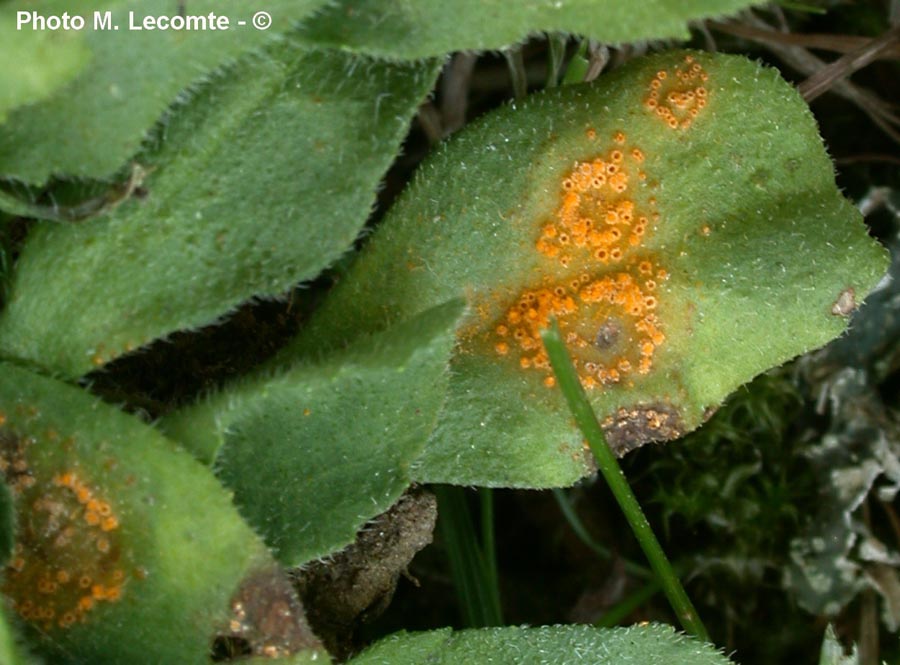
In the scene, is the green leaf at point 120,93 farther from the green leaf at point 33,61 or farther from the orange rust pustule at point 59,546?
the orange rust pustule at point 59,546

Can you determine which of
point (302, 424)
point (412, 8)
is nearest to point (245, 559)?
point (302, 424)

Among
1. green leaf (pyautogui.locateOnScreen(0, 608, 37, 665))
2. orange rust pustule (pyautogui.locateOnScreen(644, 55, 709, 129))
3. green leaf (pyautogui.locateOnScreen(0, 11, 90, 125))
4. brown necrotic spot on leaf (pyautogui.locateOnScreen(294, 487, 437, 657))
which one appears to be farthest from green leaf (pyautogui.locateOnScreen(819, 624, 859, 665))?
green leaf (pyautogui.locateOnScreen(0, 11, 90, 125))

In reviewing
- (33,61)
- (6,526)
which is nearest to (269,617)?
(6,526)

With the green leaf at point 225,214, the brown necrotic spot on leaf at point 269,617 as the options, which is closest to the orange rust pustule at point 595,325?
the green leaf at point 225,214

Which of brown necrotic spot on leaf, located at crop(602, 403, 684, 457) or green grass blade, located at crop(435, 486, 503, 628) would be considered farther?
green grass blade, located at crop(435, 486, 503, 628)

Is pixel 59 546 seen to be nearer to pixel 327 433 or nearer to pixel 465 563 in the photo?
pixel 327 433

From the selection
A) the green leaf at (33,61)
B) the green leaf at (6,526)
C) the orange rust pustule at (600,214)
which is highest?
the green leaf at (33,61)

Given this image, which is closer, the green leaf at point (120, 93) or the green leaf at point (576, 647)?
the green leaf at point (120, 93)

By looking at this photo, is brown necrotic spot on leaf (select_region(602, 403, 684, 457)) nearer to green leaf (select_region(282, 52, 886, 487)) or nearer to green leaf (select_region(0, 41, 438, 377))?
green leaf (select_region(282, 52, 886, 487))

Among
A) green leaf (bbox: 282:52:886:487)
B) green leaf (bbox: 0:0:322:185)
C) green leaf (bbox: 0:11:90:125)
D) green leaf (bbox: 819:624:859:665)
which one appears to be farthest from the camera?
green leaf (bbox: 819:624:859:665)
